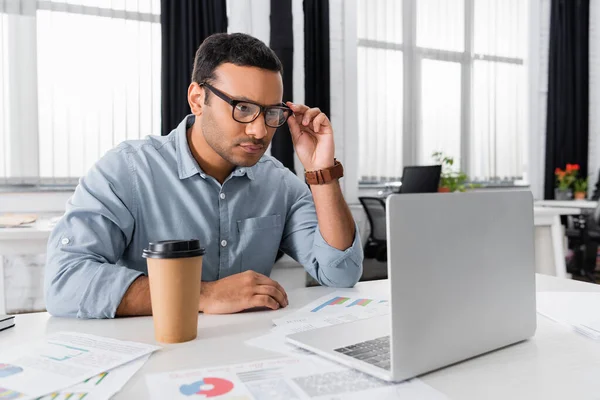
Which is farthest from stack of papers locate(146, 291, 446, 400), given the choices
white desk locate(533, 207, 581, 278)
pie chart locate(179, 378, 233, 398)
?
white desk locate(533, 207, 581, 278)

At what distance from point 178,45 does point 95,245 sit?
2939mm

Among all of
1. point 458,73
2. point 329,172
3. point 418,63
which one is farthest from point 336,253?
point 458,73

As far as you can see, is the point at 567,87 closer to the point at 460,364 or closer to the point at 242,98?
the point at 242,98

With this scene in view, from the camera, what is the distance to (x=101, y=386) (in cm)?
61

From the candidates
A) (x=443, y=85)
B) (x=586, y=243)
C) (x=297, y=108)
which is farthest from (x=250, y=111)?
(x=443, y=85)

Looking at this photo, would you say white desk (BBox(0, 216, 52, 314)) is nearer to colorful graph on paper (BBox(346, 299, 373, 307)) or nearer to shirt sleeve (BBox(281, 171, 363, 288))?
shirt sleeve (BBox(281, 171, 363, 288))

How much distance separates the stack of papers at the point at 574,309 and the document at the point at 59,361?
0.69 meters

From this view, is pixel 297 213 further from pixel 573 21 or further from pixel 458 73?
pixel 573 21

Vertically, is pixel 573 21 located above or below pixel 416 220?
above

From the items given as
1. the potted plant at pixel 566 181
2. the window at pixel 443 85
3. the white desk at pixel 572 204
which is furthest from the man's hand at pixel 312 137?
the potted plant at pixel 566 181

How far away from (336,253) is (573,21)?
530 centimetres

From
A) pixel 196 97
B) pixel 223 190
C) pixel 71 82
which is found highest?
pixel 71 82

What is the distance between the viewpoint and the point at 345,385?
614 millimetres

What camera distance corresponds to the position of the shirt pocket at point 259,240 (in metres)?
1.37
